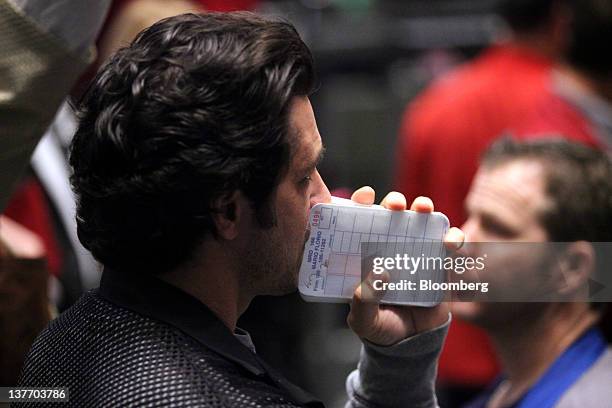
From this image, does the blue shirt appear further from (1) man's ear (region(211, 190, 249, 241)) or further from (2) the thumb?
(1) man's ear (region(211, 190, 249, 241))

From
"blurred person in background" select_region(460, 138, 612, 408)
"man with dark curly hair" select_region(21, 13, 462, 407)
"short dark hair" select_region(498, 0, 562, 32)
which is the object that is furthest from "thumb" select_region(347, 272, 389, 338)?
"short dark hair" select_region(498, 0, 562, 32)

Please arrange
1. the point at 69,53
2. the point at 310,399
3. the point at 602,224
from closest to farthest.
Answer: the point at 310,399 → the point at 69,53 → the point at 602,224

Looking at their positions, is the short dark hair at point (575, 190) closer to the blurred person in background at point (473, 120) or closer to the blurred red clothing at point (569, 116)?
the blurred red clothing at point (569, 116)

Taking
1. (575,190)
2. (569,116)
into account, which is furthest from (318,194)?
(569,116)

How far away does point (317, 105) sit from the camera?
454cm

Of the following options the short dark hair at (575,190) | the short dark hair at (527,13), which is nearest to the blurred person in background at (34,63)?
the short dark hair at (575,190)

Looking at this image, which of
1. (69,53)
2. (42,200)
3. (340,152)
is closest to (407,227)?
(69,53)

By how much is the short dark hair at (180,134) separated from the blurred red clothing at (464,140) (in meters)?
1.78

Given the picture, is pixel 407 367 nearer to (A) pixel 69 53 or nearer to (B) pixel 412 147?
(A) pixel 69 53

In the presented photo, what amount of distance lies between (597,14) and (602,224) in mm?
1066

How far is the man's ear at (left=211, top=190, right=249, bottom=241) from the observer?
141 centimetres

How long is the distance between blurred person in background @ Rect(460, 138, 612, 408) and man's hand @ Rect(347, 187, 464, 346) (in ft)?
1.49

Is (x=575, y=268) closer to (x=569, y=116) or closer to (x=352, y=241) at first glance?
(x=352, y=241)

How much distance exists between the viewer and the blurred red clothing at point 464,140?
10.6 ft
